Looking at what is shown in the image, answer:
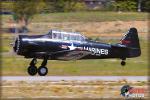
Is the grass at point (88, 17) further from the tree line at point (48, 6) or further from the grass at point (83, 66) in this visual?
the grass at point (83, 66)

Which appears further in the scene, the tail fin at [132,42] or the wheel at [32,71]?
the tail fin at [132,42]

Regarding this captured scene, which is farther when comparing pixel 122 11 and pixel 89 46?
pixel 122 11

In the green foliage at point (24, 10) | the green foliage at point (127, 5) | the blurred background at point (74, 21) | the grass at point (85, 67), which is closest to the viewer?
the grass at point (85, 67)

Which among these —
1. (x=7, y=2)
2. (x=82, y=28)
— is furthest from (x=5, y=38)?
(x=7, y=2)

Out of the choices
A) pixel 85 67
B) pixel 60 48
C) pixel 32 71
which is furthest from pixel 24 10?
pixel 32 71

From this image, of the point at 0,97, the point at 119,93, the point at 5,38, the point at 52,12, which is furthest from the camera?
the point at 52,12

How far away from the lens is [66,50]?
25438 millimetres

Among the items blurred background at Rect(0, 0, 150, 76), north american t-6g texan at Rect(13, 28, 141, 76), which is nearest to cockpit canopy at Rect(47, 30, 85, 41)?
north american t-6g texan at Rect(13, 28, 141, 76)

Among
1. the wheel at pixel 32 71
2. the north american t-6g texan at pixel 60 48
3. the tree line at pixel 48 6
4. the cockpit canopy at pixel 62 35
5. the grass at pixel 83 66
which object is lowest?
the grass at pixel 83 66

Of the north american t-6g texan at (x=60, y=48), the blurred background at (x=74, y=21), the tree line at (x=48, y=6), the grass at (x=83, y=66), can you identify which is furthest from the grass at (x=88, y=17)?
the north american t-6g texan at (x=60, y=48)

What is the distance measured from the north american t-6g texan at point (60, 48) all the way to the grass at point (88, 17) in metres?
18.3

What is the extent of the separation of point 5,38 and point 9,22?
1157cm

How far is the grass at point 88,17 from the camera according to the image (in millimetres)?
46209

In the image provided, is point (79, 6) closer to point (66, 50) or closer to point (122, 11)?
point (122, 11)
